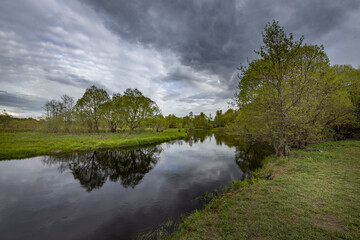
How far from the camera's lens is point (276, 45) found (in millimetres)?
13766

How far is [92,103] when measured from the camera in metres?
45.8

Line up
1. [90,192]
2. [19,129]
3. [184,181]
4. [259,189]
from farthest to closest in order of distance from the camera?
[19,129], [184,181], [90,192], [259,189]

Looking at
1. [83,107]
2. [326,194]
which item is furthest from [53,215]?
[83,107]

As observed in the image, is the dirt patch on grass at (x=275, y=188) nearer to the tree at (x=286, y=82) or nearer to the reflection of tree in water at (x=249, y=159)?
the reflection of tree in water at (x=249, y=159)

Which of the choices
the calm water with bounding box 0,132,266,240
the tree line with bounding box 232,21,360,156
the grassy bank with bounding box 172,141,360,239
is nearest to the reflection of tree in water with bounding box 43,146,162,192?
the calm water with bounding box 0,132,266,240

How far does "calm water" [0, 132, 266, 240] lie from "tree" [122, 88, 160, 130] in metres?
28.7

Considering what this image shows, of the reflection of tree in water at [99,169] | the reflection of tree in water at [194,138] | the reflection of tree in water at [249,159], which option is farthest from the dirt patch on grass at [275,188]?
the reflection of tree in water at [194,138]

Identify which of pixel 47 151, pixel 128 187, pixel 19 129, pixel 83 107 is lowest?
pixel 128 187

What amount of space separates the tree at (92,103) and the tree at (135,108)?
834cm

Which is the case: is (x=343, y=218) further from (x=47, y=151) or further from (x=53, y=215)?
(x=47, y=151)

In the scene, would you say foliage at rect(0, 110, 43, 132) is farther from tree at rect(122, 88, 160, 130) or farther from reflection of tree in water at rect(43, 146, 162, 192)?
reflection of tree in water at rect(43, 146, 162, 192)

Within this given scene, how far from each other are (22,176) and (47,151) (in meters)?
9.72

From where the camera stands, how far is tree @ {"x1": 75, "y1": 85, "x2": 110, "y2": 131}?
4512cm

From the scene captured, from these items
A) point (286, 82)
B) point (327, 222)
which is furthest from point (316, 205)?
point (286, 82)
